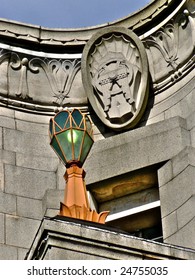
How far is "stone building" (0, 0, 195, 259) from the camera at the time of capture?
2383cm

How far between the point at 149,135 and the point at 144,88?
3.60 feet

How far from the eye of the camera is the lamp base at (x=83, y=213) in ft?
65.5

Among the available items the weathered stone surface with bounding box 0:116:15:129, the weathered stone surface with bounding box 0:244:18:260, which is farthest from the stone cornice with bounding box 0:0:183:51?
the weathered stone surface with bounding box 0:244:18:260

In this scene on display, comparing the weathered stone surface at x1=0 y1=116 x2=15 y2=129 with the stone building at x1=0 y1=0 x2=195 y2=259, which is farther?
the weathered stone surface at x1=0 y1=116 x2=15 y2=129

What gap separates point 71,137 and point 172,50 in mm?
3945

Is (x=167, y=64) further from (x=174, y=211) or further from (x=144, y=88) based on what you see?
(x=174, y=211)

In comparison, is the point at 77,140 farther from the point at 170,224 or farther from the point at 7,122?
the point at 7,122

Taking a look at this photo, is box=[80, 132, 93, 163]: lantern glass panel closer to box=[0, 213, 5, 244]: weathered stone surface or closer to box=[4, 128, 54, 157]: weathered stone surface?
box=[0, 213, 5, 244]: weathered stone surface

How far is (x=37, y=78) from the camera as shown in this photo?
1035 inches

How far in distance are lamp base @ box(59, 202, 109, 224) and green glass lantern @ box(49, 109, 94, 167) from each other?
58.0 inches

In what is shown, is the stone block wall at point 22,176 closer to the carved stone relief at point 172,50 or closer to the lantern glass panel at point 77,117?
the carved stone relief at point 172,50

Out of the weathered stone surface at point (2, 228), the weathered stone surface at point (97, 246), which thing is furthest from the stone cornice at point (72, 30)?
the weathered stone surface at point (97, 246)

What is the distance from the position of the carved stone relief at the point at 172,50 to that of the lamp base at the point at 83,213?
5388mm

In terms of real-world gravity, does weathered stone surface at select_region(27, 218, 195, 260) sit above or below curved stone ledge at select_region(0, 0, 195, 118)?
below
